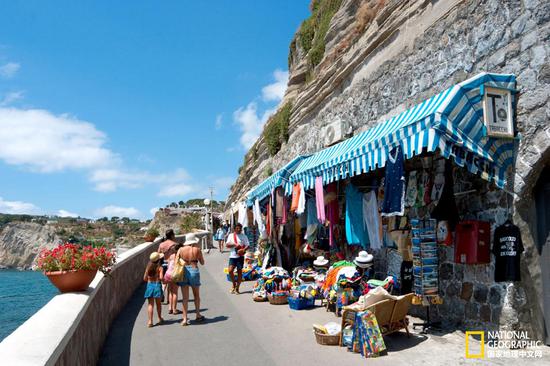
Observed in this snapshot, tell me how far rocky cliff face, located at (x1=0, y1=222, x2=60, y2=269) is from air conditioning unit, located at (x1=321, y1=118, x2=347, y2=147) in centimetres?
8387

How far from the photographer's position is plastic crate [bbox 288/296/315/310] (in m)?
8.77

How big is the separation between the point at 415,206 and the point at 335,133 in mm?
4597

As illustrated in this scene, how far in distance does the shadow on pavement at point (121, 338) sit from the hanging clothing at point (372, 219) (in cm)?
450

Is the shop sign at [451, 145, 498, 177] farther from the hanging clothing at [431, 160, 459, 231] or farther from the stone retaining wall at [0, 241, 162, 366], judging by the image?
the stone retaining wall at [0, 241, 162, 366]

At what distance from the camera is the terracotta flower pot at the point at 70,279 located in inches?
226

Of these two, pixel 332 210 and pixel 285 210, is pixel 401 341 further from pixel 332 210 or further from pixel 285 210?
pixel 285 210

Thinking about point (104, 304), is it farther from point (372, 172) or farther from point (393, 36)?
point (393, 36)

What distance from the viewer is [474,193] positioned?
6340 millimetres

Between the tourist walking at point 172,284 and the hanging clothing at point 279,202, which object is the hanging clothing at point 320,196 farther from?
the tourist walking at point 172,284

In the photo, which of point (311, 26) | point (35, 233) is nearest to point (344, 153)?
point (311, 26)

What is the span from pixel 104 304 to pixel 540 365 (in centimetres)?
626

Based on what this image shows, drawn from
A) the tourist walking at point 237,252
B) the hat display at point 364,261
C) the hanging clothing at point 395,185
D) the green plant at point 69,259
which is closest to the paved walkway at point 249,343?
the hat display at point 364,261

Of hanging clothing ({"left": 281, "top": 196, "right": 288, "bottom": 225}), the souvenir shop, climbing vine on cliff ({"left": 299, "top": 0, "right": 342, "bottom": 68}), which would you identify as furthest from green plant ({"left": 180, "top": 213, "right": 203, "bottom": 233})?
the souvenir shop

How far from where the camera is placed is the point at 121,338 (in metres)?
6.96
